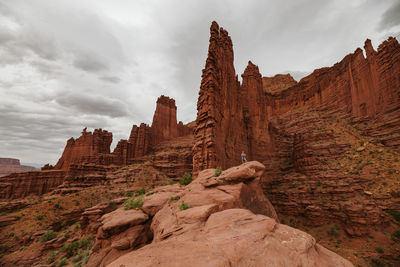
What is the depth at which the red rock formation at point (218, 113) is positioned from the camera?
2014cm

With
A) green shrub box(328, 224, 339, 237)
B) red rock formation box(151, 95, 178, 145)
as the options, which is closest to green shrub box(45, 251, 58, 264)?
green shrub box(328, 224, 339, 237)

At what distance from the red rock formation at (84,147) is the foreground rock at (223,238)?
6264 centimetres

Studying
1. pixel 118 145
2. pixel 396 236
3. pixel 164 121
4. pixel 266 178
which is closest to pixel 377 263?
pixel 396 236

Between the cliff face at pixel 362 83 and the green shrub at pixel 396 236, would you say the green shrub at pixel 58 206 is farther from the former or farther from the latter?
the cliff face at pixel 362 83

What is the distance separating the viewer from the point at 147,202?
1276 centimetres

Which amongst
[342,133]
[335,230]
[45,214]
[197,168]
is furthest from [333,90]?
[45,214]

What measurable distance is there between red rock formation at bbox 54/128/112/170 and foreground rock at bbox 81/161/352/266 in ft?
205

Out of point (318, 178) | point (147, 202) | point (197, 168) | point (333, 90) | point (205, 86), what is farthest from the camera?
point (333, 90)

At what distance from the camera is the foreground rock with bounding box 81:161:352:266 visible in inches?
146

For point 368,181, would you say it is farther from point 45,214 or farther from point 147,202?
point 45,214

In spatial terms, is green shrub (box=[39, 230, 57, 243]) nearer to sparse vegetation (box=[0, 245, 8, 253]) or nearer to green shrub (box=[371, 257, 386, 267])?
sparse vegetation (box=[0, 245, 8, 253])

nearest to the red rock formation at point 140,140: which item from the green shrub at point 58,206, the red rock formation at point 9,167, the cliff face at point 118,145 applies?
the cliff face at point 118,145

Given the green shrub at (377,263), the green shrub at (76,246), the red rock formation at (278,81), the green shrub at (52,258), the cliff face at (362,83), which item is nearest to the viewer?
the green shrub at (377,263)

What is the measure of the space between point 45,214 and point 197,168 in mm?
35264
